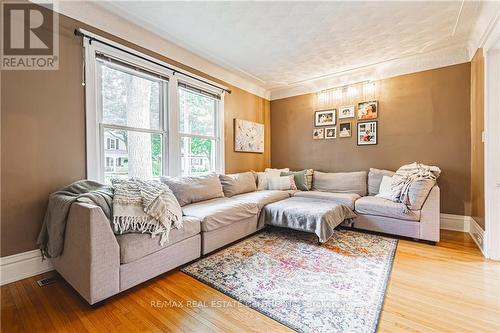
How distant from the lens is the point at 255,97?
190 inches

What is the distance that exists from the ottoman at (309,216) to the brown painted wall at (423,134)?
141cm

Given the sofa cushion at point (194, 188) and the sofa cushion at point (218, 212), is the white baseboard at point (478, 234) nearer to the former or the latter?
the sofa cushion at point (218, 212)

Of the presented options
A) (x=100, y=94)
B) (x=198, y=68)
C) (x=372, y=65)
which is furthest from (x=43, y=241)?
(x=372, y=65)

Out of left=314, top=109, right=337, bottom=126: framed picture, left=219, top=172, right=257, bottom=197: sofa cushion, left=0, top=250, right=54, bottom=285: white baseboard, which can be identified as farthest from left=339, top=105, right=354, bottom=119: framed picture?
left=0, top=250, right=54, bottom=285: white baseboard

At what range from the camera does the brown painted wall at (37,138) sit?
6.21 feet

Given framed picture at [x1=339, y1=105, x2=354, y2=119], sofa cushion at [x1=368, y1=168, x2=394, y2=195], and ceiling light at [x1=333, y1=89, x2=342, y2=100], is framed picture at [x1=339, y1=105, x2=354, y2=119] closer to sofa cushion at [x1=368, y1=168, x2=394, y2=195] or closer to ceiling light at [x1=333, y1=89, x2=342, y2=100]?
ceiling light at [x1=333, y1=89, x2=342, y2=100]

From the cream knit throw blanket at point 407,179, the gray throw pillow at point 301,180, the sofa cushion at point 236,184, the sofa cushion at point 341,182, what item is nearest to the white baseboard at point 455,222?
the cream knit throw blanket at point 407,179

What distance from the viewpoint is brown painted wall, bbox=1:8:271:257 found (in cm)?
189

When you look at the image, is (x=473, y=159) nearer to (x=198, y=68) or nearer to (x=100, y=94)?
(x=198, y=68)

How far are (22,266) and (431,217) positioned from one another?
4.23m

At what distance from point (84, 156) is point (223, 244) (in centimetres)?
173

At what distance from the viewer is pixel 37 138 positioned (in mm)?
2025

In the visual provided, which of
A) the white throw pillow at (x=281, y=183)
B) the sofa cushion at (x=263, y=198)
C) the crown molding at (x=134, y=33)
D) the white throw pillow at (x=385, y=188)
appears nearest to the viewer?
the crown molding at (x=134, y=33)

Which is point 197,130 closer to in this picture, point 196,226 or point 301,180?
point 196,226
